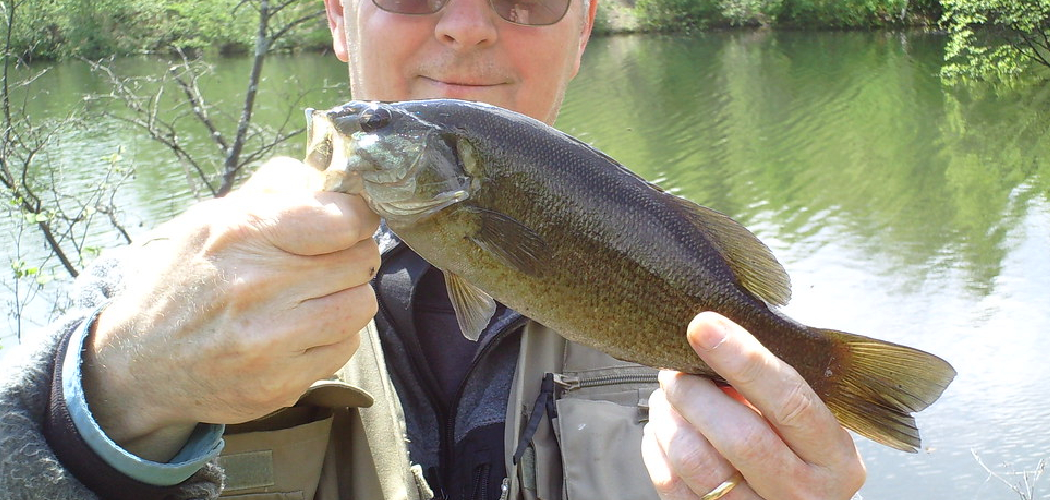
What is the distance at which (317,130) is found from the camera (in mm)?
1959

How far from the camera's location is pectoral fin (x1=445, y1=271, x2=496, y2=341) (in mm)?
2037

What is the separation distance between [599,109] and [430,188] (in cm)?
2052

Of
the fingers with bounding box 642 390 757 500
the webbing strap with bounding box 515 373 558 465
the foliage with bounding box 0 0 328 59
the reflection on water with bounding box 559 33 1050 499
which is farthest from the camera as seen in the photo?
the foliage with bounding box 0 0 328 59

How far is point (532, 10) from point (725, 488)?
1717 millimetres

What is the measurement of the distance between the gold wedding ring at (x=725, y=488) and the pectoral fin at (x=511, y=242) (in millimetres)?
646

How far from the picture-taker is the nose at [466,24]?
2709 millimetres

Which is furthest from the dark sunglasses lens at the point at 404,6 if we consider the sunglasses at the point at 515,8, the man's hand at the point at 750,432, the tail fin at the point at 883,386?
the tail fin at the point at 883,386

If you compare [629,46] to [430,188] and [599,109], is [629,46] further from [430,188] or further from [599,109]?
[430,188]

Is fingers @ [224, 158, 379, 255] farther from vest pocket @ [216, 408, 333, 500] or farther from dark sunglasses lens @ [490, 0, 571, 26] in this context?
dark sunglasses lens @ [490, 0, 571, 26]

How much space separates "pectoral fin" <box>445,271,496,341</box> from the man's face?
3.20ft

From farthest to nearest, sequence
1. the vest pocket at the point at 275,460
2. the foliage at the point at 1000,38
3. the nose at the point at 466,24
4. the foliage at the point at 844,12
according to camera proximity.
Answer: the foliage at the point at 844,12
the foliage at the point at 1000,38
the nose at the point at 466,24
the vest pocket at the point at 275,460

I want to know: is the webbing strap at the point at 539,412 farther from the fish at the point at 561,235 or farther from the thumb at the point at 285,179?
the thumb at the point at 285,179

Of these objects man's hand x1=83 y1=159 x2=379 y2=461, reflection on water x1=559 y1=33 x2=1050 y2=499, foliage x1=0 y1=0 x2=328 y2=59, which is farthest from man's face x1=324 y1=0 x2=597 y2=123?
foliage x1=0 y1=0 x2=328 y2=59

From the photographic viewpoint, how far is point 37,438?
1771 mm
